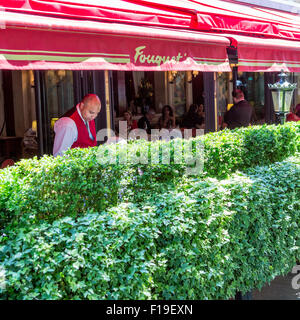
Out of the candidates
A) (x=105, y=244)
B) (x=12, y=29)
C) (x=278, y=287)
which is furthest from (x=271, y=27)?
(x=105, y=244)

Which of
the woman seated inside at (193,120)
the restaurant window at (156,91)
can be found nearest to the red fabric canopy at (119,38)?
the woman seated inside at (193,120)

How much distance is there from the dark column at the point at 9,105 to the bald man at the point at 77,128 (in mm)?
6994

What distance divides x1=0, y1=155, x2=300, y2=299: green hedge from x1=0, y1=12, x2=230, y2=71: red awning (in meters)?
1.66

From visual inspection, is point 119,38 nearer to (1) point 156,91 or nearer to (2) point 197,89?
(1) point 156,91

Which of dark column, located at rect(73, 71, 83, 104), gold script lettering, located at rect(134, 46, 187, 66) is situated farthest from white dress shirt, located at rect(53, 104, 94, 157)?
dark column, located at rect(73, 71, 83, 104)

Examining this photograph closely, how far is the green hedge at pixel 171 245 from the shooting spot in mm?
2770

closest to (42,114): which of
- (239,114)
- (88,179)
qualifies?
(239,114)

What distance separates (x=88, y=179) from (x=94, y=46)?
1.92 m

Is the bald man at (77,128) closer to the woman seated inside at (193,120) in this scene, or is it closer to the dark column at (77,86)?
the dark column at (77,86)

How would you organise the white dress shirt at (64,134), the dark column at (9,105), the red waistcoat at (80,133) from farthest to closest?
the dark column at (9,105) < the red waistcoat at (80,133) < the white dress shirt at (64,134)

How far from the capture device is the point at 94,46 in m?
5.13

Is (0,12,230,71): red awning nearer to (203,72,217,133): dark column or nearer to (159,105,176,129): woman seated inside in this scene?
(203,72,217,133): dark column

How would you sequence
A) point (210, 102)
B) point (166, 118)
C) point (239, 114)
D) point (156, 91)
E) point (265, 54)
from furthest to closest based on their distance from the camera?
point (156, 91) → point (166, 118) → point (210, 102) → point (239, 114) → point (265, 54)

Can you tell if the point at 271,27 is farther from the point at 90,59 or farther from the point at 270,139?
the point at 90,59
